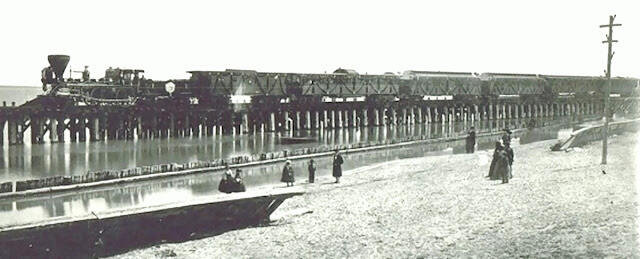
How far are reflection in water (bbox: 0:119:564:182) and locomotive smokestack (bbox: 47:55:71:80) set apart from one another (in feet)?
14.5

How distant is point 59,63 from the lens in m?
37.8

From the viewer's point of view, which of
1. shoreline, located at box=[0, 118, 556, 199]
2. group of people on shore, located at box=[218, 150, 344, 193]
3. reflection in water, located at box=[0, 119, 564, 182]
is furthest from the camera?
reflection in water, located at box=[0, 119, 564, 182]

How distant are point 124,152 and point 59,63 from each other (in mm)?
7897

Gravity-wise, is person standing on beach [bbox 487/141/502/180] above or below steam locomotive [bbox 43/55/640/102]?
below

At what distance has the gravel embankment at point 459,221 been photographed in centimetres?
1080

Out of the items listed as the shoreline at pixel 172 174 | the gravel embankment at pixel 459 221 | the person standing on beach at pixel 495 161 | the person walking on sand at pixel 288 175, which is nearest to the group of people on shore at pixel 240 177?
the person walking on sand at pixel 288 175

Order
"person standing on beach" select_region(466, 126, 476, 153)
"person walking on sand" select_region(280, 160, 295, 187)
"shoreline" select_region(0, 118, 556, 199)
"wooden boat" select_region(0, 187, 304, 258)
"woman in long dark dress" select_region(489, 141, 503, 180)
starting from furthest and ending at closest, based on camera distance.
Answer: "person standing on beach" select_region(466, 126, 476, 153) < "person walking on sand" select_region(280, 160, 295, 187) < "shoreline" select_region(0, 118, 556, 199) < "woman in long dark dress" select_region(489, 141, 503, 180) < "wooden boat" select_region(0, 187, 304, 258)

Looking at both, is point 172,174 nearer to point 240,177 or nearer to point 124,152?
point 240,177

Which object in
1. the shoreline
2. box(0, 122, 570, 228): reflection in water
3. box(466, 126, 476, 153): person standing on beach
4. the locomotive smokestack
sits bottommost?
box(0, 122, 570, 228): reflection in water

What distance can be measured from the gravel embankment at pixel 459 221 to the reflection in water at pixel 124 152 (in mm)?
14842

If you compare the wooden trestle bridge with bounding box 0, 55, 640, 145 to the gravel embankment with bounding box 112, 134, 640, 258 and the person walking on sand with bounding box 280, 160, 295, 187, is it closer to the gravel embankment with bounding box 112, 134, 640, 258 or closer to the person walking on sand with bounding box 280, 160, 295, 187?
the person walking on sand with bounding box 280, 160, 295, 187

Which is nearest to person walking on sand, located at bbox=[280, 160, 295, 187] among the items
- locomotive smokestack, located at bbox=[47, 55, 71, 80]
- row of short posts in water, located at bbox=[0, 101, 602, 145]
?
row of short posts in water, located at bbox=[0, 101, 602, 145]

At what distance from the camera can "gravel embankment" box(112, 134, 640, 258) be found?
10.8 metres

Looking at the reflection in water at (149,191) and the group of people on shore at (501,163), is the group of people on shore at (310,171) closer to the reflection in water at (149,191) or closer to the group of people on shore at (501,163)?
the reflection in water at (149,191)
